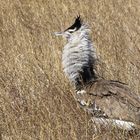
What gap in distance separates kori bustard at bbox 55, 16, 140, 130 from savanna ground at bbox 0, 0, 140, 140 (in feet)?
0.33

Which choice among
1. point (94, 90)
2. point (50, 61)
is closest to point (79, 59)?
point (94, 90)

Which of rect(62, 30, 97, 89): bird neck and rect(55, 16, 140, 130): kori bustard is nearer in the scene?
rect(55, 16, 140, 130): kori bustard

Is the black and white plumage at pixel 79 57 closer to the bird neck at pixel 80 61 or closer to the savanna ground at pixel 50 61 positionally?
the bird neck at pixel 80 61

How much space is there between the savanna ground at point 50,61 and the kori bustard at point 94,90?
99 mm

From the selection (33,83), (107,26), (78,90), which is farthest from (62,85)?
(107,26)

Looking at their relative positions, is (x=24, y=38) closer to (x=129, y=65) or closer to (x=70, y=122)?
(x=129, y=65)

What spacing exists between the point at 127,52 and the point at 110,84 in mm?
1740

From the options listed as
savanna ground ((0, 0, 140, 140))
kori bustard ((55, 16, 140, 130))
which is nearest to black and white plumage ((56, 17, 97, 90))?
kori bustard ((55, 16, 140, 130))

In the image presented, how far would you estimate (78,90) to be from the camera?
14.8 ft

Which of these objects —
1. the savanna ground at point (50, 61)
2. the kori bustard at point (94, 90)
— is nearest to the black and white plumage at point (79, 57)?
the kori bustard at point (94, 90)

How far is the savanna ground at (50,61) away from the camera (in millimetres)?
4250

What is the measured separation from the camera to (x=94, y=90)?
436cm

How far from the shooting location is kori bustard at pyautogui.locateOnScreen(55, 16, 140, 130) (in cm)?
409

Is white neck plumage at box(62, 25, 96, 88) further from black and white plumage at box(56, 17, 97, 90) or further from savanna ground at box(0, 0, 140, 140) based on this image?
savanna ground at box(0, 0, 140, 140)
